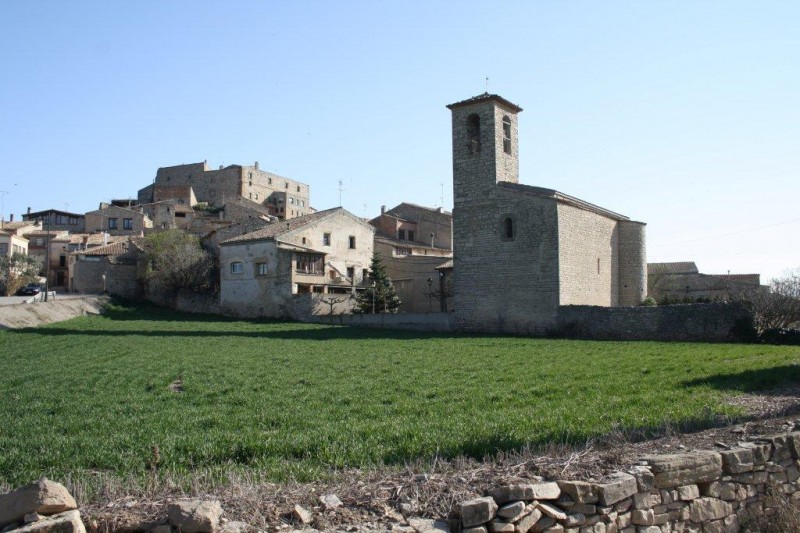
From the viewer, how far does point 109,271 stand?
2137 inches

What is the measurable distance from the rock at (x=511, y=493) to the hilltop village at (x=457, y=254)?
1022 inches

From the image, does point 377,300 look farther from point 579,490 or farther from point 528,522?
point 528,522

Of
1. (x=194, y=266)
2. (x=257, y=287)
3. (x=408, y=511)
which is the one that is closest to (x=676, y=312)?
(x=408, y=511)

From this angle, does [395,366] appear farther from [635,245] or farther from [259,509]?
[635,245]

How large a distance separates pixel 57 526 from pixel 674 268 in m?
63.9

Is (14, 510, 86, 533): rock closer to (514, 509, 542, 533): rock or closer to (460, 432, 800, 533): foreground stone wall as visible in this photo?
(460, 432, 800, 533): foreground stone wall

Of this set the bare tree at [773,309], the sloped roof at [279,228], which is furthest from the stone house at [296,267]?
the bare tree at [773,309]

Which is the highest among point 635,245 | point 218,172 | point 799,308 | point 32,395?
point 218,172

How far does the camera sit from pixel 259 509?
5059 millimetres

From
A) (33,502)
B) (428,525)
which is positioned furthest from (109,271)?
(428,525)

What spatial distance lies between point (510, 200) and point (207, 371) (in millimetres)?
19799

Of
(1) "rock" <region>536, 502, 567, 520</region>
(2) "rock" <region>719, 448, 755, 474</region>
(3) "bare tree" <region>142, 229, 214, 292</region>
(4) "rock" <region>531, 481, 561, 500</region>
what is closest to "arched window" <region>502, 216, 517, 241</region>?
(2) "rock" <region>719, 448, 755, 474</region>

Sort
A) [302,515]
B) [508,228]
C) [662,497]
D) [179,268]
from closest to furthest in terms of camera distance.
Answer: [302,515], [662,497], [508,228], [179,268]

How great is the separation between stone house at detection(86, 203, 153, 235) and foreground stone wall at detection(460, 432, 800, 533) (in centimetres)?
7684
